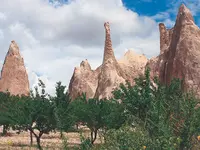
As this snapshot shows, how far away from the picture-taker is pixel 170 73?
1130 inches

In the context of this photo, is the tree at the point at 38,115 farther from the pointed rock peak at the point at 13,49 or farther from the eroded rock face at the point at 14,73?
the pointed rock peak at the point at 13,49

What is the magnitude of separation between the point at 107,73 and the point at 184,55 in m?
26.5

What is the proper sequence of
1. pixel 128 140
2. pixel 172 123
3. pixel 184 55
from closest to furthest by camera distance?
pixel 128 140, pixel 172 123, pixel 184 55

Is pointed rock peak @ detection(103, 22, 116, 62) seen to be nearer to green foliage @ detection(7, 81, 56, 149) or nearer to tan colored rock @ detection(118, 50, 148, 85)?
tan colored rock @ detection(118, 50, 148, 85)

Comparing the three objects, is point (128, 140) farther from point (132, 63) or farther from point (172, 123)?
point (132, 63)

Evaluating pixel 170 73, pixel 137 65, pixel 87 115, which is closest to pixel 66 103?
A: pixel 87 115

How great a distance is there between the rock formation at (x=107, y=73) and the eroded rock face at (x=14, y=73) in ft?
32.8

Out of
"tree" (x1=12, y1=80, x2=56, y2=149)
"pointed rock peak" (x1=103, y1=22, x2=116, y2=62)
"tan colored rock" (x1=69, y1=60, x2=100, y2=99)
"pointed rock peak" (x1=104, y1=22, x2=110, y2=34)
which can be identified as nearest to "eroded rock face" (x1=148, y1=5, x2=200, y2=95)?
"tree" (x1=12, y1=80, x2=56, y2=149)

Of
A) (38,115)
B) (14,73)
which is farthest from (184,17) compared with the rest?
(14,73)

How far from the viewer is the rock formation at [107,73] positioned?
53.2 meters

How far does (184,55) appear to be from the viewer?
27641mm

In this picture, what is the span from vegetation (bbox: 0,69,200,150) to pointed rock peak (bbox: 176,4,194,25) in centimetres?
826

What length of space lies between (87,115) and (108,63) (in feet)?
97.6

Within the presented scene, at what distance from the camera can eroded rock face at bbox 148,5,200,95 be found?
26.6 metres
